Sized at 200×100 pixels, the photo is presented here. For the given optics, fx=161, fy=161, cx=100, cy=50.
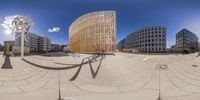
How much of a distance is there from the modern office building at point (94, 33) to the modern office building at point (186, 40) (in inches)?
62.1

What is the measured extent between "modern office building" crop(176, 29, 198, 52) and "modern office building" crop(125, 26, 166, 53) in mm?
476

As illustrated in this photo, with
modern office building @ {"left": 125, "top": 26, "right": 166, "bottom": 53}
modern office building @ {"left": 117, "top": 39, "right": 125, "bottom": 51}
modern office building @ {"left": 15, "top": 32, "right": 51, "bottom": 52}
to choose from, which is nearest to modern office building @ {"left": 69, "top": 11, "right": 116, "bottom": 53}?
modern office building @ {"left": 117, "top": 39, "right": 125, "bottom": 51}

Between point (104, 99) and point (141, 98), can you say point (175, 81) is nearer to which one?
point (141, 98)

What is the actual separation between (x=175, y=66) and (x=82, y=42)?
2.64m

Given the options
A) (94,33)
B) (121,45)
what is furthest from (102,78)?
(94,33)

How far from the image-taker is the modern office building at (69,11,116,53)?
327 centimetres

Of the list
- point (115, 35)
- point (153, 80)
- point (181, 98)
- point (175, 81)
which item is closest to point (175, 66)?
point (175, 81)

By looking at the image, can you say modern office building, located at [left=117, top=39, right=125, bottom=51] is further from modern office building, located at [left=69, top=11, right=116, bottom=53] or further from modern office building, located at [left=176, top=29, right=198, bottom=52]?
modern office building, located at [left=176, top=29, right=198, bottom=52]

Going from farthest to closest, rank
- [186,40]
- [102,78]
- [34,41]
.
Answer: [34,41] < [102,78] < [186,40]

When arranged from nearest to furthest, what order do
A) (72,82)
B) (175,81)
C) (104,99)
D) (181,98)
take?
(104,99) → (181,98) → (72,82) → (175,81)

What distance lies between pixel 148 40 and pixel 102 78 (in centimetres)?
142

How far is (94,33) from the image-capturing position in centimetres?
363

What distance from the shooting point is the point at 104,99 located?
3139mm

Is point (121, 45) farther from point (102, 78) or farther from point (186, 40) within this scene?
point (186, 40)
